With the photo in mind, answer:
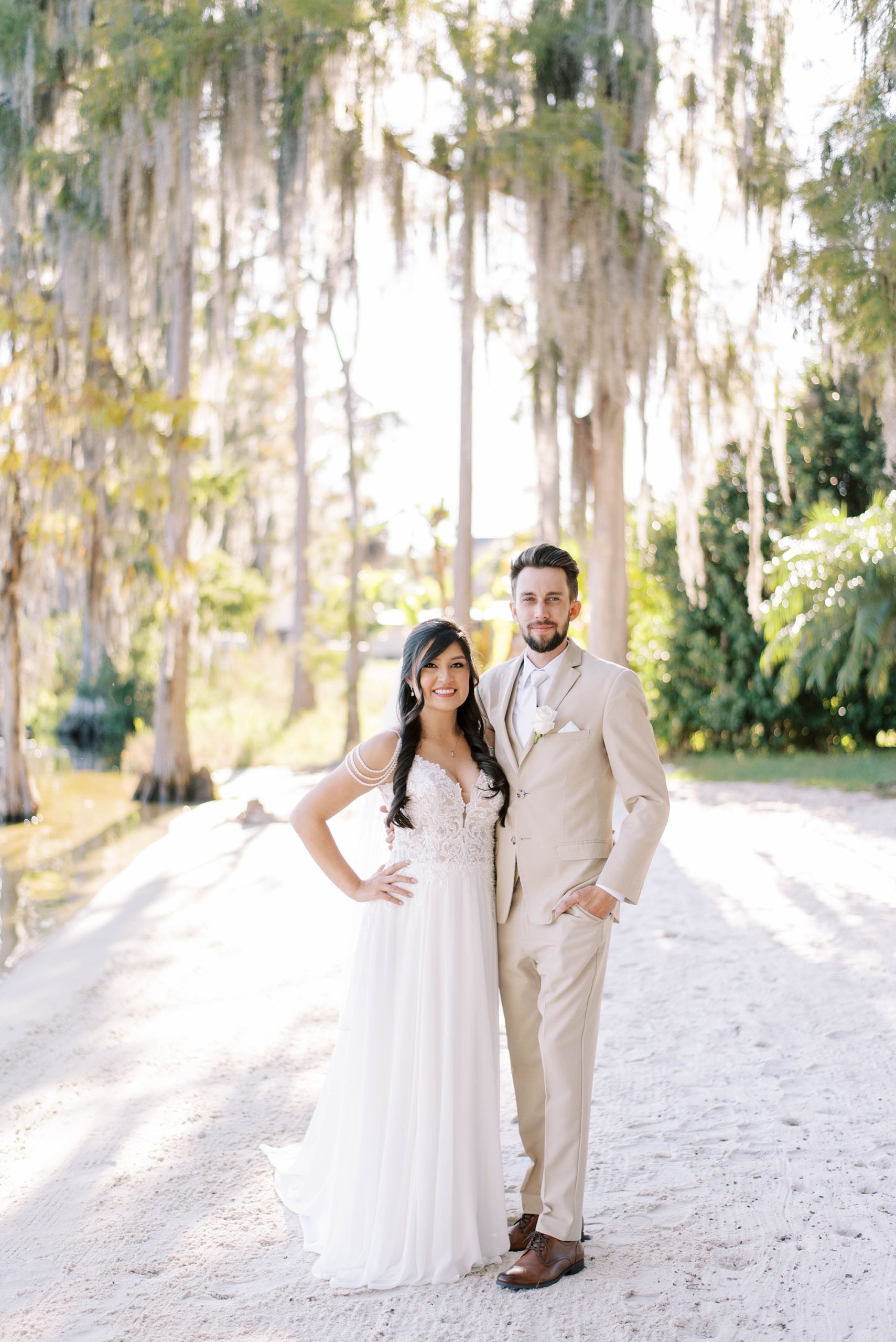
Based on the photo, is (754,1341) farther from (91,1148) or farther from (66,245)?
(66,245)

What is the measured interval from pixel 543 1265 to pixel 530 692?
143cm

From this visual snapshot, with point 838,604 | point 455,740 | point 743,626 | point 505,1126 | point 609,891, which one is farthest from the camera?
point 743,626

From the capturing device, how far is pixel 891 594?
39.0ft

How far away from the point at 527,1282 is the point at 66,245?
11.7 meters

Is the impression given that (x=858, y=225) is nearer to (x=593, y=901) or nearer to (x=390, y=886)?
(x=593, y=901)

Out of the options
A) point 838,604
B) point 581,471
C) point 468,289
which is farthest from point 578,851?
point 581,471

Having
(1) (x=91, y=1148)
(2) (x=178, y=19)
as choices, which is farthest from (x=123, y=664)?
(1) (x=91, y=1148)

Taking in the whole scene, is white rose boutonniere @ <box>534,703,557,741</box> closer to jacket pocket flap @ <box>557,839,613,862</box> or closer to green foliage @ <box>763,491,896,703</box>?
jacket pocket flap @ <box>557,839,613,862</box>

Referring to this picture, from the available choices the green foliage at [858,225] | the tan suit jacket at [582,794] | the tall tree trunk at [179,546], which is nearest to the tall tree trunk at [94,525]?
the tall tree trunk at [179,546]

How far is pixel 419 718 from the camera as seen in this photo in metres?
3.18

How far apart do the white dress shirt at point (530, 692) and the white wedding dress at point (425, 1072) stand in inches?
7.1

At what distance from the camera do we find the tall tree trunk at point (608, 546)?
1259cm

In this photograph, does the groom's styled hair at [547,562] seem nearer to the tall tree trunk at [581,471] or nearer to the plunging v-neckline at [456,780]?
the plunging v-neckline at [456,780]

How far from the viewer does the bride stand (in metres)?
2.99
